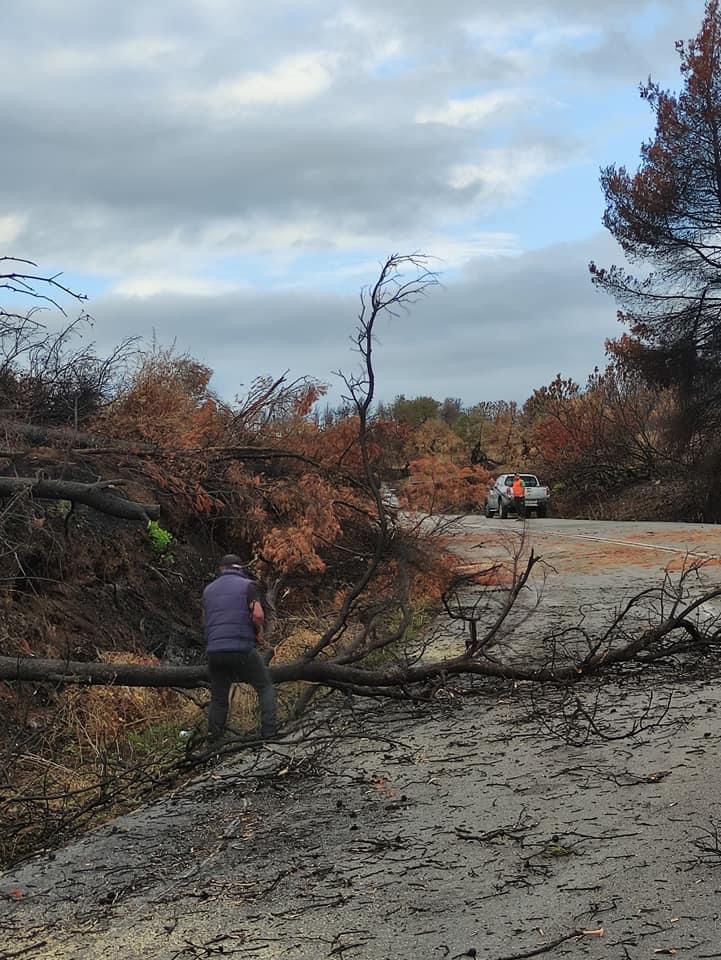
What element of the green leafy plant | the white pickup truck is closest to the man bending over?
the green leafy plant

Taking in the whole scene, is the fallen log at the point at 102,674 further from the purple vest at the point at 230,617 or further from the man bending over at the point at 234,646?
the purple vest at the point at 230,617

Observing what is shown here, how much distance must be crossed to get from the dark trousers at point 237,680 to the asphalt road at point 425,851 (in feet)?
0.89

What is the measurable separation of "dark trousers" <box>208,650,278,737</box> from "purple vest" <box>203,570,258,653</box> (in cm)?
7

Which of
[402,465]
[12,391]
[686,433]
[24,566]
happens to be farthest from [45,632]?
[686,433]

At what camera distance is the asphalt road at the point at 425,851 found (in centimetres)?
407

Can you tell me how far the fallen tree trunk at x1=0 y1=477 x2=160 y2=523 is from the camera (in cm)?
946

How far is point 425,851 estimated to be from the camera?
505 centimetres

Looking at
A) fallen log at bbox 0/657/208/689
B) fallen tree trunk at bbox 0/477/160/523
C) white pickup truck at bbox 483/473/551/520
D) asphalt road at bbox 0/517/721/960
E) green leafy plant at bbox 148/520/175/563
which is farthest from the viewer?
white pickup truck at bbox 483/473/551/520

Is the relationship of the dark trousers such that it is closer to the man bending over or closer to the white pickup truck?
the man bending over

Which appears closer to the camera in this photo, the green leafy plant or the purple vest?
the purple vest

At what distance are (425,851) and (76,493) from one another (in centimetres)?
575

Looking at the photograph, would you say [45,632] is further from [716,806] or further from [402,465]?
[716,806]

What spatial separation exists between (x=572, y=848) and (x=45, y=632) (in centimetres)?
665

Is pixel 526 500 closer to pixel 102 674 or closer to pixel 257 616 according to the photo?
pixel 102 674
